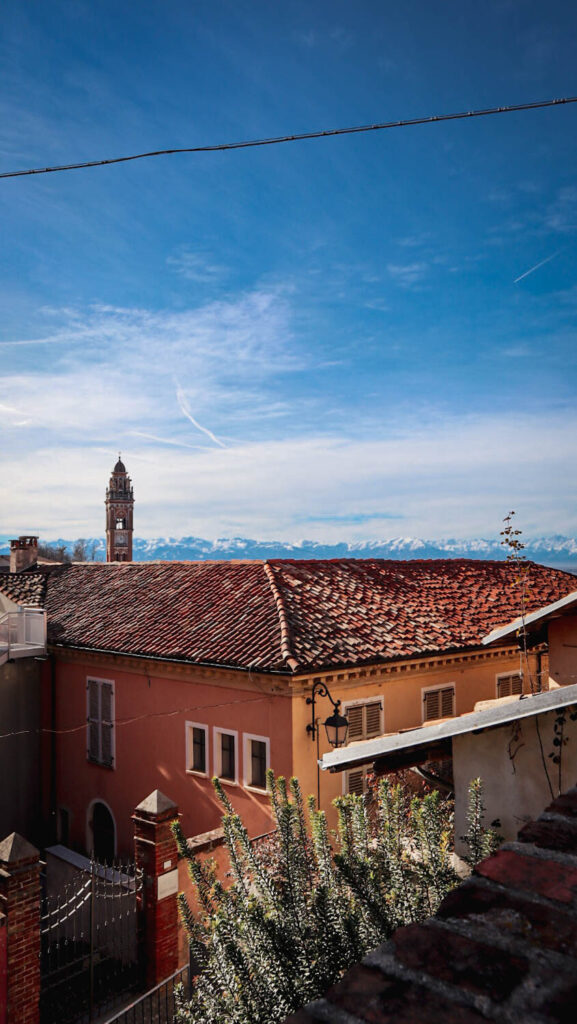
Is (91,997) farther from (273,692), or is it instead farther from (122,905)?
(273,692)

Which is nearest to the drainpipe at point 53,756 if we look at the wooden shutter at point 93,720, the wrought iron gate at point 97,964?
the wooden shutter at point 93,720

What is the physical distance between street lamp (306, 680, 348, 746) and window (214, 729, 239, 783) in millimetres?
1967

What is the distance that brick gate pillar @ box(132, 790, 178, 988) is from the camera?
10336mm

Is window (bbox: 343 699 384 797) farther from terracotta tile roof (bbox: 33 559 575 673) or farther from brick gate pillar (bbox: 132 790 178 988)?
brick gate pillar (bbox: 132 790 178 988)

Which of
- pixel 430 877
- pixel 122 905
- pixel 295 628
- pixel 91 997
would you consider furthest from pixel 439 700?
pixel 430 877

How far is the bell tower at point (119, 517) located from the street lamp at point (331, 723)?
58023 millimetres

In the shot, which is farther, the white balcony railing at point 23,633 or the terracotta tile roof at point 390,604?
the white balcony railing at point 23,633

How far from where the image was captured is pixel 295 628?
14297 millimetres

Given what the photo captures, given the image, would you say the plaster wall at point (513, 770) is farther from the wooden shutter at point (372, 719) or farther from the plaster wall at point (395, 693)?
the wooden shutter at point (372, 719)

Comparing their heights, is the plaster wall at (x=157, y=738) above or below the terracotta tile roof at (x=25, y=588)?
below

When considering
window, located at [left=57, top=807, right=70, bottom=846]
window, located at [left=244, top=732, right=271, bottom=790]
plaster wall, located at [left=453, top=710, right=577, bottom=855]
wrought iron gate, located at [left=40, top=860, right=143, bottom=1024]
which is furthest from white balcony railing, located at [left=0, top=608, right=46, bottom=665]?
plaster wall, located at [left=453, top=710, right=577, bottom=855]

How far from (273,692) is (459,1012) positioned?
1203 cm

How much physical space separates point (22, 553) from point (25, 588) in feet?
28.3

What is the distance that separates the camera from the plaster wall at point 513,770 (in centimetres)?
621
